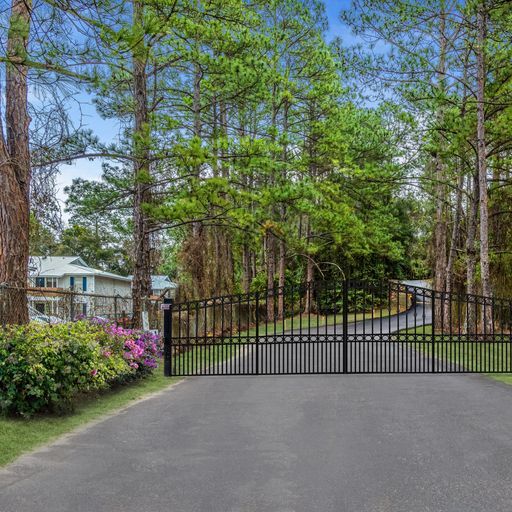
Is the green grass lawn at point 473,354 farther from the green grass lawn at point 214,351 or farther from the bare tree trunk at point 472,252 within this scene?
the bare tree trunk at point 472,252

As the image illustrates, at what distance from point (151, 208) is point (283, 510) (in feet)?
37.7

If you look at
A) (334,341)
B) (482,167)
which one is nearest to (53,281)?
(482,167)

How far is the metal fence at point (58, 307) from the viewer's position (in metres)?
9.87

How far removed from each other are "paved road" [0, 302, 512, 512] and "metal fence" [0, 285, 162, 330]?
280 centimetres

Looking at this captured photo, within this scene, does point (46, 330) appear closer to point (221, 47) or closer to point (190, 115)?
point (221, 47)

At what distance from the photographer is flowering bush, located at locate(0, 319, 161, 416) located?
741 cm

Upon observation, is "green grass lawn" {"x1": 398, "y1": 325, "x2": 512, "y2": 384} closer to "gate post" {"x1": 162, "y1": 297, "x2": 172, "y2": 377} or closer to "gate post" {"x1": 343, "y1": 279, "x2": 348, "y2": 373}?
"gate post" {"x1": 343, "y1": 279, "x2": 348, "y2": 373}

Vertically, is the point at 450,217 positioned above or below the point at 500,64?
below

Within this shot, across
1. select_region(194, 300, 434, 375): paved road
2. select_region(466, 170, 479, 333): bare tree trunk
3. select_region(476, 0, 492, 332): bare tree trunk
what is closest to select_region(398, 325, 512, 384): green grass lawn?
select_region(194, 300, 434, 375): paved road

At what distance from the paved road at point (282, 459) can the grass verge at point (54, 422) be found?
270 mm

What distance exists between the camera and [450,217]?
89.3ft

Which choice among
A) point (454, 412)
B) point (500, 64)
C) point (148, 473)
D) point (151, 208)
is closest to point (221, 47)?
point (151, 208)

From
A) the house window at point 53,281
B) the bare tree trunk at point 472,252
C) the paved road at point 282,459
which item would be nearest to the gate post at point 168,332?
the paved road at point 282,459

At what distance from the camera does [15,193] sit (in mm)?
10500
